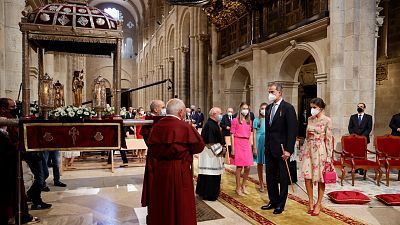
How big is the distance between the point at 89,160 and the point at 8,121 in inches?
255

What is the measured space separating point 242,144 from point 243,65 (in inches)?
338

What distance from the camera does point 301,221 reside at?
14.4ft

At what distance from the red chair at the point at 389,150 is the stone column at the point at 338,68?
136cm

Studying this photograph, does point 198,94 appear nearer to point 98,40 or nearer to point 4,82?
point 4,82

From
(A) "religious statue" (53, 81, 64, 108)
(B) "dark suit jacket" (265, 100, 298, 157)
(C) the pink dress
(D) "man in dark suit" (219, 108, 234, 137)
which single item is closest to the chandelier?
(D) "man in dark suit" (219, 108, 234, 137)

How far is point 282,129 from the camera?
4.77 metres

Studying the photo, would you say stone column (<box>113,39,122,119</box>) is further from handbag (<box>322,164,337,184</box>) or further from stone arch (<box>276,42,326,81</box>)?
stone arch (<box>276,42,326,81</box>)

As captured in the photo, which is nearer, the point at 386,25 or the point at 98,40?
the point at 98,40

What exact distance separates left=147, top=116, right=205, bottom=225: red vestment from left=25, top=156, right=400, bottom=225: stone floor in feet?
3.91

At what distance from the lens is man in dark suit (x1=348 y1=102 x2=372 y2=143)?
24.8ft

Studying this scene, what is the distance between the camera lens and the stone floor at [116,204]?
4527 millimetres

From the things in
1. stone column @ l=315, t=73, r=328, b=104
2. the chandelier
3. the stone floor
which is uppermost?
the chandelier

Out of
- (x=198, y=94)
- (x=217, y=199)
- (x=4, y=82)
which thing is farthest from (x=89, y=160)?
(x=198, y=94)

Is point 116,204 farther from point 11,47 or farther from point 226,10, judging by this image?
point 226,10
